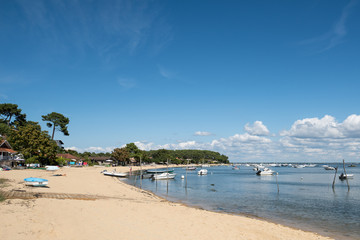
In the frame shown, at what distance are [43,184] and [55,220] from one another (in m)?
17.8

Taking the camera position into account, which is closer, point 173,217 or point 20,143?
point 173,217

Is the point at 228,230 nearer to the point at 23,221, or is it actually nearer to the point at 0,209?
the point at 23,221

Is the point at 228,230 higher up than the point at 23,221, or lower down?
lower down

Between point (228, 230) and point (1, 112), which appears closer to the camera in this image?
point (228, 230)

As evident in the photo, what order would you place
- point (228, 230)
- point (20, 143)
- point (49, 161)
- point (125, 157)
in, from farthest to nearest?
1. point (125, 157)
2. point (49, 161)
3. point (20, 143)
4. point (228, 230)

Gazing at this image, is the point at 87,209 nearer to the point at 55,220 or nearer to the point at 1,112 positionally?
the point at 55,220

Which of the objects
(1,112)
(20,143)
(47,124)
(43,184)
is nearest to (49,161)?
(20,143)

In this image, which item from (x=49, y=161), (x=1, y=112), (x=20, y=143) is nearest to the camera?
(x=20, y=143)

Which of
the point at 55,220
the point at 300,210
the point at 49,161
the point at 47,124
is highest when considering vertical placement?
the point at 47,124

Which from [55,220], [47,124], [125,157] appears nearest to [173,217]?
[55,220]

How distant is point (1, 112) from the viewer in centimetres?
9531

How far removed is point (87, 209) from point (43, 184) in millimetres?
14692

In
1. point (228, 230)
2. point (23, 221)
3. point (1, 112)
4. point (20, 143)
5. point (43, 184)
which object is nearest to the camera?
point (23, 221)

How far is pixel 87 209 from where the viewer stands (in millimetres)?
18859
